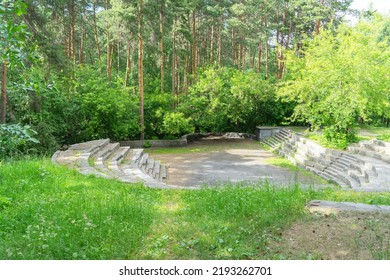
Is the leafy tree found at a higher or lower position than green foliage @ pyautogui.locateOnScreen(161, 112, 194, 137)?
higher

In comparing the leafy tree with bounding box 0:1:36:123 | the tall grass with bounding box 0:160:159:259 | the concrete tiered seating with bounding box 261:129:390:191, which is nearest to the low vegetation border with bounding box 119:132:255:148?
Result: the concrete tiered seating with bounding box 261:129:390:191

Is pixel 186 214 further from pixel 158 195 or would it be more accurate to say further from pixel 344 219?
pixel 344 219

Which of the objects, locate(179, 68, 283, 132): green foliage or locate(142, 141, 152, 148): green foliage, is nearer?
locate(142, 141, 152, 148): green foliage

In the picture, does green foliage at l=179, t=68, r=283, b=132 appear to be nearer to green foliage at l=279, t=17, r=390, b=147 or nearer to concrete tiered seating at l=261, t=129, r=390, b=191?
concrete tiered seating at l=261, t=129, r=390, b=191

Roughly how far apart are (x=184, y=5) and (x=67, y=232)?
20.9 m

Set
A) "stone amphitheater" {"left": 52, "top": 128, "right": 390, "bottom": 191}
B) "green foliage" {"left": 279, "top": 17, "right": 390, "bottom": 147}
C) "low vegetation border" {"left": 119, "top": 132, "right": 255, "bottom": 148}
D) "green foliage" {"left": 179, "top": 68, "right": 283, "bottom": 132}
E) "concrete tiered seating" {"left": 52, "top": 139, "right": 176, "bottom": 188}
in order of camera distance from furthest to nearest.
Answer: "green foliage" {"left": 179, "top": 68, "right": 283, "bottom": 132} < "low vegetation border" {"left": 119, "top": 132, "right": 255, "bottom": 148} < "green foliage" {"left": 279, "top": 17, "right": 390, "bottom": 147} < "concrete tiered seating" {"left": 52, "top": 139, "right": 176, "bottom": 188} < "stone amphitheater" {"left": 52, "top": 128, "right": 390, "bottom": 191}

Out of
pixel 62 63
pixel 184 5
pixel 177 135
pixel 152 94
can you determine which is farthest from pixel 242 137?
pixel 62 63

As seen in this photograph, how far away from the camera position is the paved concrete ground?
12.1 m

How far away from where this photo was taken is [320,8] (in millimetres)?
25312

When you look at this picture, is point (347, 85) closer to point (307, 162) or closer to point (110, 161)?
point (307, 162)

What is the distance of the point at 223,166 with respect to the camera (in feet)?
49.0

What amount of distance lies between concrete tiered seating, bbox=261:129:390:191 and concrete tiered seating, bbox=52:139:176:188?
Result: 19.1 ft

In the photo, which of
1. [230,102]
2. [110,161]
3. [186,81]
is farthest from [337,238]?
[186,81]

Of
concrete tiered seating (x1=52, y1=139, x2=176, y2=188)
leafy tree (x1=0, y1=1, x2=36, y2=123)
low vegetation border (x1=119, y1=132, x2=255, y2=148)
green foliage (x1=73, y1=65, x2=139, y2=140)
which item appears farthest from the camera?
low vegetation border (x1=119, y1=132, x2=255, y2=148)
